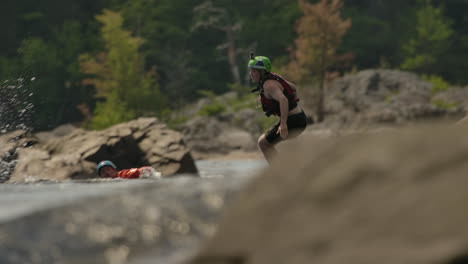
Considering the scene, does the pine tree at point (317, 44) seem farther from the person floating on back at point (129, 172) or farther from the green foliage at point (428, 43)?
the person floating on back at point (129, 172)

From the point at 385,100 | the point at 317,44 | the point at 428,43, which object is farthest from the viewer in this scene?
the point at 428,43

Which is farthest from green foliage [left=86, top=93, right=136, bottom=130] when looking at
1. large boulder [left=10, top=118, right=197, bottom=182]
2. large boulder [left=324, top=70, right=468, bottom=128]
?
large boulder [left=10, top=118, right=197, bottom=182]

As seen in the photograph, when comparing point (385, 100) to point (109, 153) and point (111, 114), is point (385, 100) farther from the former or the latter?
point (109, 153)

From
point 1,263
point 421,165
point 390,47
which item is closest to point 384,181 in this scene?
point 421,165

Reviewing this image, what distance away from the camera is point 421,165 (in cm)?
323

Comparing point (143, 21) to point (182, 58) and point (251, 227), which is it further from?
point (251, 227)

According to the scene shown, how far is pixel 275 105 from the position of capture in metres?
9.05

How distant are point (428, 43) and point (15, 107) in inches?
1221

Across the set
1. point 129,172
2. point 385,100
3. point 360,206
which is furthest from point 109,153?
point 385,100

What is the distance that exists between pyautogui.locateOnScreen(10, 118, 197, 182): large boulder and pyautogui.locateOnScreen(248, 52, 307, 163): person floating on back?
16.1ft

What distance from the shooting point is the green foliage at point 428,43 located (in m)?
42.2

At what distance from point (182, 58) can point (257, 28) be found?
509 centimetres

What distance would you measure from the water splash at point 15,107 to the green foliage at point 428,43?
2731 cm

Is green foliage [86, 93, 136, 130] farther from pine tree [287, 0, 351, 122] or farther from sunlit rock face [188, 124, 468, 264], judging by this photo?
sunlit rock face [188, 124, 468, 264]
